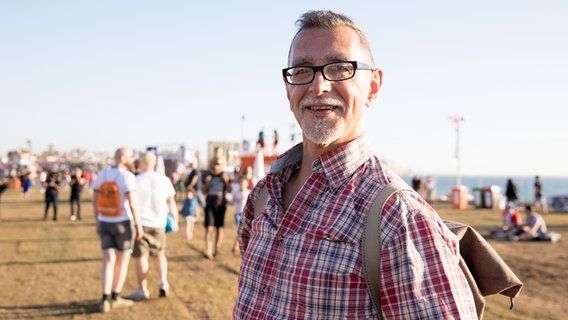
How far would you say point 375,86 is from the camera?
6.22 feet

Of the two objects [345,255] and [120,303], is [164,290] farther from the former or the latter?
[345,255]

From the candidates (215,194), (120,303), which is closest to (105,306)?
(120,303)

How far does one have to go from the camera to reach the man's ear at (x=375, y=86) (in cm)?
187

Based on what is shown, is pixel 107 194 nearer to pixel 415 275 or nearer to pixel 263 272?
pixel 263 272

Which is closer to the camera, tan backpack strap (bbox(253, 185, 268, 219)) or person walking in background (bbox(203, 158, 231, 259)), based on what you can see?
tan backpack strap (bbox(253, 185, 268, 219))

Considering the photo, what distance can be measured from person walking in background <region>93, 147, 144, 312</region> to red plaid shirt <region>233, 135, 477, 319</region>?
16.5 ft

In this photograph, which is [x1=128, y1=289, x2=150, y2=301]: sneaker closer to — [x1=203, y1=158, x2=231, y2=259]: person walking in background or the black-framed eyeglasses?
[x1=203, y1=158, x2=231, y2=259]: person walking in background

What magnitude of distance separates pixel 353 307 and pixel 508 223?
48.2 feet

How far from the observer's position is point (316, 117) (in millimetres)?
1768

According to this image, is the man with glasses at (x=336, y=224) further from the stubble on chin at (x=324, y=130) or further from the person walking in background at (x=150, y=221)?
the person walking in background at (x=150, y=221)

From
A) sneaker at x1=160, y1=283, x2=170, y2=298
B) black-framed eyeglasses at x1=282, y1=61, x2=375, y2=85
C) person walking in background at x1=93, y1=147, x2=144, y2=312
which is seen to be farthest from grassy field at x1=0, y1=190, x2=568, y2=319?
black-framed eyeglasses at x1=282, y1=61, x2=375, y2=85

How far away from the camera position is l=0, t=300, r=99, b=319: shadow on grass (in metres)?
6.54

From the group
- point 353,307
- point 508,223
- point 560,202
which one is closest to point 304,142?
point 353,307

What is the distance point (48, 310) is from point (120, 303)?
911 millimetres
